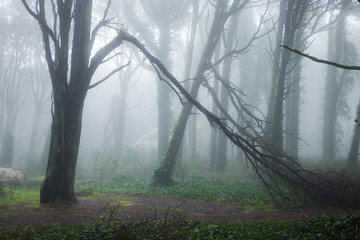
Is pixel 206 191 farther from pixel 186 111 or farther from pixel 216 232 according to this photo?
pixel 216 232

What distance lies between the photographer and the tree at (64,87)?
6.92 meters

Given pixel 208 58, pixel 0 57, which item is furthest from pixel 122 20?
pixel 208 58

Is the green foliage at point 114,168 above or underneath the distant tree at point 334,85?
underneath

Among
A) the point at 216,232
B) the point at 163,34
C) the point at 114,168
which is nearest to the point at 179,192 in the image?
the point at 216,232

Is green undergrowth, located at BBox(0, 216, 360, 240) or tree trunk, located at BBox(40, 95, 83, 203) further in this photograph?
tree trunk, located at BBox(40, 95, 83, 203)

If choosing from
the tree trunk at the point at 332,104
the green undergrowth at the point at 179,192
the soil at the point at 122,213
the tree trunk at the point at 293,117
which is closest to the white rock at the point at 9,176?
the green undergrowth at the point at 179,192

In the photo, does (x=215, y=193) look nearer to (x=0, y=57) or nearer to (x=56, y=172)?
(x=56, y=172)

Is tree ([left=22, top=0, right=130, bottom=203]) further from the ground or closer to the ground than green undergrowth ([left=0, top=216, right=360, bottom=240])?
further from the ground

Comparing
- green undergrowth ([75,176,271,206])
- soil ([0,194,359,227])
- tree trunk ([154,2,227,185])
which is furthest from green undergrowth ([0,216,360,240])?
tree trunk ([154,2,227,185])

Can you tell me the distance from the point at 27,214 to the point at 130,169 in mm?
12716

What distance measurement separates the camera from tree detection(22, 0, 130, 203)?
22.7ft

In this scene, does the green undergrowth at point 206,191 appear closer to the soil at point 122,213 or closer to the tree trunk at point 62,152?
the soil at point 122,213

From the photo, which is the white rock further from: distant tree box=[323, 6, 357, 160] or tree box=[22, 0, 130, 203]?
distant tree box=[323, 6, 357, 160]

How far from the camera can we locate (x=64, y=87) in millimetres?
7051
